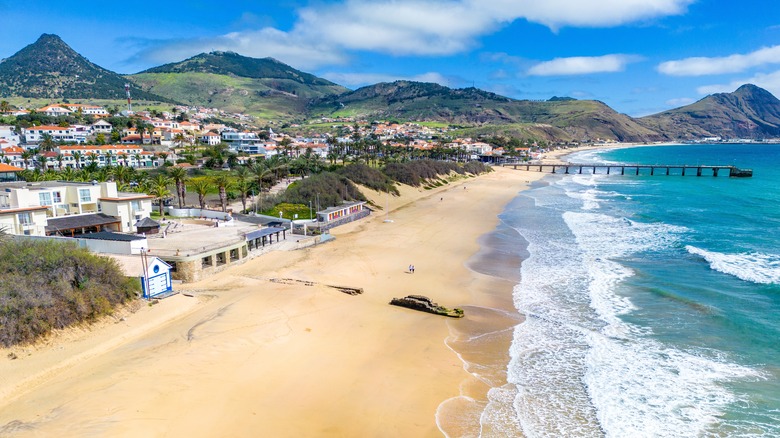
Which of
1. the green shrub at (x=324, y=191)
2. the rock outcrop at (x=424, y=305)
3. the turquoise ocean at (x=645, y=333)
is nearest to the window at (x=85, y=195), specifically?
the green shrub at (x=324, y=191)

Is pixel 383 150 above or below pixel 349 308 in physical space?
above

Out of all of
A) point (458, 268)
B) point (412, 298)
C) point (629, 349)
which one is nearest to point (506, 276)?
point (458, 268)

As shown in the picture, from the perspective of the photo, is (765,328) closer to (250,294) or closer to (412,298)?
(412,298)

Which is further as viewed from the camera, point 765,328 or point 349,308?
point 349,308

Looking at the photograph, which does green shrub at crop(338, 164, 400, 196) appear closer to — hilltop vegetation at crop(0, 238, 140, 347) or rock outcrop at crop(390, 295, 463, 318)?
rock outcrop at crop(390, 295, 463, 318)

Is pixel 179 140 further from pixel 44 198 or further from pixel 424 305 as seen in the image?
pixel 424 305

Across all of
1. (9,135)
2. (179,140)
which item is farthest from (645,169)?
(9,135)
